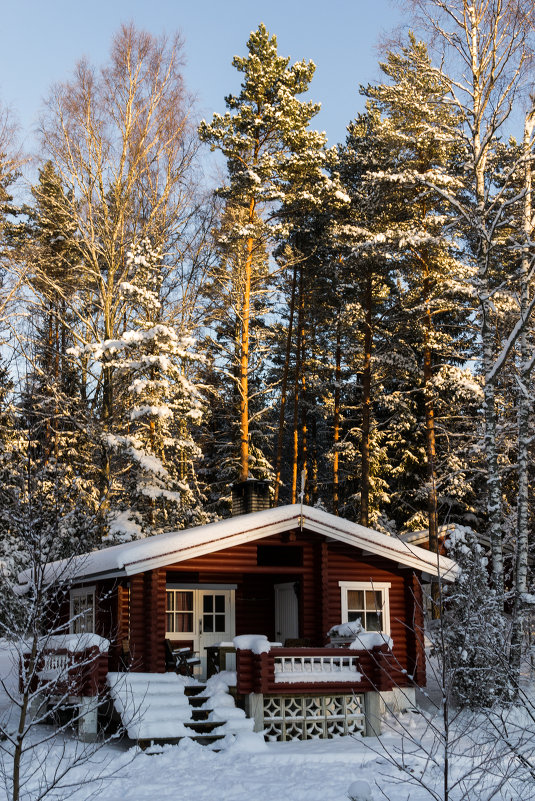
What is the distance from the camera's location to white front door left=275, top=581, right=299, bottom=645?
18.7m

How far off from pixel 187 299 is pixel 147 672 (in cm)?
1399

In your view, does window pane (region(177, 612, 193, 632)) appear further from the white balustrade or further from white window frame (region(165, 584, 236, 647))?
the white balustrade

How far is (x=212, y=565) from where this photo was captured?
16844 mm

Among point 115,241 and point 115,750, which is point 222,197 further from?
point 115,750

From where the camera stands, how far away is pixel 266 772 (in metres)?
11.8

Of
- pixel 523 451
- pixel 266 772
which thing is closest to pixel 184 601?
pixel 266 772

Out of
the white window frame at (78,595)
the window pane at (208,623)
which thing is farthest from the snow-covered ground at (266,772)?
the window pane at (208,623)

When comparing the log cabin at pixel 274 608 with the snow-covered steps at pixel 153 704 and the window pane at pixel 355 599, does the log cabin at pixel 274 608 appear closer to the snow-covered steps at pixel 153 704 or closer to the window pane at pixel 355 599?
the window pane at pixel 355 599

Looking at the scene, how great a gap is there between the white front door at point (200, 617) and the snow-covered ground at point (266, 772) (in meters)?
4.30

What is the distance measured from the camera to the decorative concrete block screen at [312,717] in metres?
14.6

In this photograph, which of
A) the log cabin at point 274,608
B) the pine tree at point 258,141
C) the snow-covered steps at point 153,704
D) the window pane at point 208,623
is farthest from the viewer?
the pine tree at point 258,141

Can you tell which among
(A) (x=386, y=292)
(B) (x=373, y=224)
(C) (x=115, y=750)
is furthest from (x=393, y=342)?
A: (C) (x=115, y=750)

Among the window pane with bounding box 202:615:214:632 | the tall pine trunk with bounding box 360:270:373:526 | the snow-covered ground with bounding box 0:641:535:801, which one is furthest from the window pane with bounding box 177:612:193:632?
the tall pine trunk with bounding box 360:270:373:526

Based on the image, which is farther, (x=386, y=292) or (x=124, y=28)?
(x=386, y=292)
